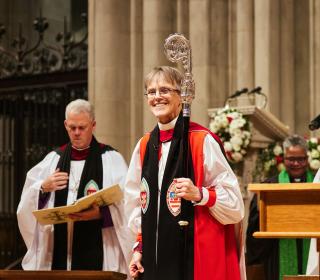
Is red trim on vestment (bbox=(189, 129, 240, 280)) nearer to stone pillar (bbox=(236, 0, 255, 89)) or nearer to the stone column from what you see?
stone pillar (bbox=(236, 0, 255, 89))

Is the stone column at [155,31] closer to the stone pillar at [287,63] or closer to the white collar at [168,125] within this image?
the stone pillar at [287,63]

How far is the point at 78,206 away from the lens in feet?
22.0

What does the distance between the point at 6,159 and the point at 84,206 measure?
691 cm

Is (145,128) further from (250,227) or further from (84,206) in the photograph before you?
(84,206)

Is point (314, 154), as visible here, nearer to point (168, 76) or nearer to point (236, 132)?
point (236, 132)

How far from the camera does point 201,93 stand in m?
10.8

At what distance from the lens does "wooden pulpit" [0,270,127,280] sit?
6051mm

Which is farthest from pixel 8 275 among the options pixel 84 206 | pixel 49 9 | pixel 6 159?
pixel 49 9

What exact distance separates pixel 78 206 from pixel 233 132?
2.70m

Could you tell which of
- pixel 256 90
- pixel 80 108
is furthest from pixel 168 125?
pixel 256 90

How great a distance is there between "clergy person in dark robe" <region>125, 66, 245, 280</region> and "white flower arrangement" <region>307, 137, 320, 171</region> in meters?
3.49

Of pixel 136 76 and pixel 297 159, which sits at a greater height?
pixel 136 76

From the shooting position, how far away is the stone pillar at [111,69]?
37.4ft

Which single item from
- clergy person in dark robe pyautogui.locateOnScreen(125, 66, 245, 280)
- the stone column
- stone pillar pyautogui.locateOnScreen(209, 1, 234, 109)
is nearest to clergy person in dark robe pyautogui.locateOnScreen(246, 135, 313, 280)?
clergy person in dark robe pyautogui.locateOnScreen(125, 66, 245, 280)
